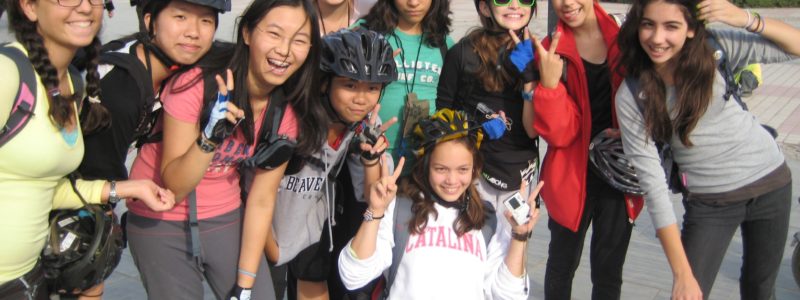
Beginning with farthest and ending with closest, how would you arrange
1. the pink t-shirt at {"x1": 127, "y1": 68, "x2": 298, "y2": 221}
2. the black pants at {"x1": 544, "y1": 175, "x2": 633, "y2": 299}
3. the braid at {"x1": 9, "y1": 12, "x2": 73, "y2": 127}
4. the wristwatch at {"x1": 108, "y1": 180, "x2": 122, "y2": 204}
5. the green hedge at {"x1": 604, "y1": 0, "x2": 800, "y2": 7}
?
the green hedge at {"x1": 604, "y1": 0, "x2": 800, "y2": 7} → the black pants at {"x1": 544, "y1": 175, "x2": 633, "y2": 299} → the pink t-shirt at {"x1": 127, "y1": 68, "x2": 298, "y2": 221} → the wristwatch at {"x1": 108, "y1": 180, "x2": 122, "y2": 204} → the braid at {"x1": 9, "y1": 12, "x2": 73, "y2": 127}

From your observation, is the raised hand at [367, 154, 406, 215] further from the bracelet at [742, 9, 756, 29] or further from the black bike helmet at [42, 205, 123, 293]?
the bracelet at [742, 9, 756, 29]

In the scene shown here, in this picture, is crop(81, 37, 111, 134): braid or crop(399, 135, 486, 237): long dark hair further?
crop(399, 135, 486, 237): long dark hair

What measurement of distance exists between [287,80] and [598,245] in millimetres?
1795

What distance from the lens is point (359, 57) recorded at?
358 cm

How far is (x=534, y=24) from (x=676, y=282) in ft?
50.7

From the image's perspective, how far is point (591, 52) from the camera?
3.93 m

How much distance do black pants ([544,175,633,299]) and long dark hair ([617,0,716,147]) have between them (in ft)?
1.95

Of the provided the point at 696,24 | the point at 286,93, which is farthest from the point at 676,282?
the point at 286,93

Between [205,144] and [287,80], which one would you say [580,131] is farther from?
[205,144]

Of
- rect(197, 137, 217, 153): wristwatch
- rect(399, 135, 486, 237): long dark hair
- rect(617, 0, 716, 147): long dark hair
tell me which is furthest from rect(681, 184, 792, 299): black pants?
rect(197, 137, 217, 153): wristwatch

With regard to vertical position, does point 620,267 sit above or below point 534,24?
above

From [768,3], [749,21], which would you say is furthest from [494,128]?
[768,3]

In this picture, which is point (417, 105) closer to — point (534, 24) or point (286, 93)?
point (286, 93)

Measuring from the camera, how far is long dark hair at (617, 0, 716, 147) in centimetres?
337
